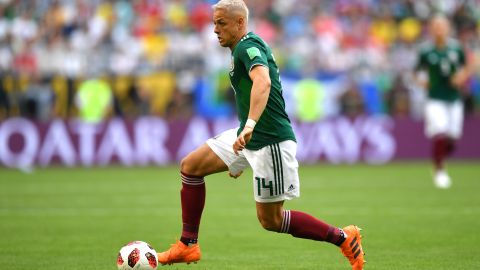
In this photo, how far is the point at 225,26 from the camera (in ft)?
23.4

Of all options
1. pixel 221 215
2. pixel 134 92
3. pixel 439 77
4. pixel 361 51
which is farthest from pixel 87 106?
pixel 221 215

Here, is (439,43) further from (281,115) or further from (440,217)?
(281,115)

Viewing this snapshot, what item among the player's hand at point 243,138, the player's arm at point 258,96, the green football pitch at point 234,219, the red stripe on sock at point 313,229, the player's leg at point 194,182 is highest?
the player's arm at point 258,96

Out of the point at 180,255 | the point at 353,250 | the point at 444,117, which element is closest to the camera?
the point at 353,250

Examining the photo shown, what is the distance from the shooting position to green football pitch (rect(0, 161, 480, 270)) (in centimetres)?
819

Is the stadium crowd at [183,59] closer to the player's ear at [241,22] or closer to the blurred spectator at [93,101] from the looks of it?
the blurred spectator at [93,101]

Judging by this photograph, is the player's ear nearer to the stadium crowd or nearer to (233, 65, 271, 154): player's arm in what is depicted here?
(233, 65, 271, 154): player's arm

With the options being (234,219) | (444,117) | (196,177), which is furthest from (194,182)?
(444,117)

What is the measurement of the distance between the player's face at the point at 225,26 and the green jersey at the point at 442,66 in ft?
31.8

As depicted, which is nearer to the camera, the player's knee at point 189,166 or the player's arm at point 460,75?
the player's knee at point 189,166

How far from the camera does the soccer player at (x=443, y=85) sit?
52.6 ft

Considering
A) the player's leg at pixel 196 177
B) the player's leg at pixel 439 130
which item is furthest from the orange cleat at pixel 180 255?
the player's leg at pixel 439 130

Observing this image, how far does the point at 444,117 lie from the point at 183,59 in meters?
9.23

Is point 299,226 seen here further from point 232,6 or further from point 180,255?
point 232,6
